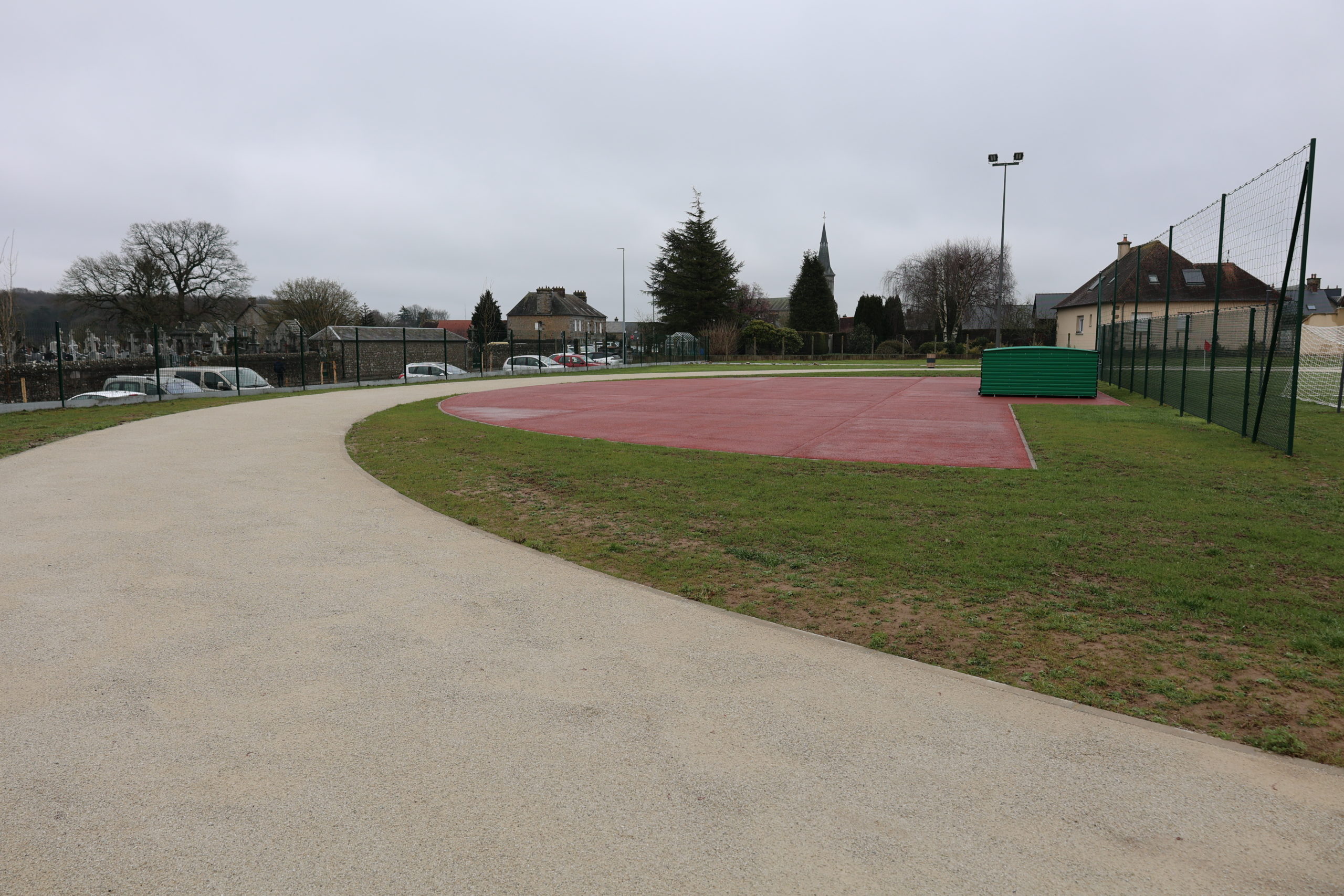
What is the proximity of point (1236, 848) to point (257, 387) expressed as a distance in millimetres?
29221

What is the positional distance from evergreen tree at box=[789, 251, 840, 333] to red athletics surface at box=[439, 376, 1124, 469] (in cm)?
4846

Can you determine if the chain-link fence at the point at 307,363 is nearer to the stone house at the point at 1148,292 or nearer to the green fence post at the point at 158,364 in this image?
the green fence post at the point at 158,364

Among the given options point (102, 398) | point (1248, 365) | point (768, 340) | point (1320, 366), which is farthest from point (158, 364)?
point (768, 340)

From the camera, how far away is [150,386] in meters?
25.2

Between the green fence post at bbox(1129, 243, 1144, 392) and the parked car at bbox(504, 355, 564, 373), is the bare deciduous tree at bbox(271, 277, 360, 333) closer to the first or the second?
the parked car at bbox(504, 355, 564, 373)

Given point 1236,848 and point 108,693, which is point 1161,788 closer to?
point 1236,848

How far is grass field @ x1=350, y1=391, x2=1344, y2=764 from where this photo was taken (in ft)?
14.0

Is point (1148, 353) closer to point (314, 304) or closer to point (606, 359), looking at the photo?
point (606, 359)

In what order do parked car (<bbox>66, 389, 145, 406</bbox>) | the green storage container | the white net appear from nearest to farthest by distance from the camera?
1. parked car (<bbox>66, 389, 145, 406</bbox>)
2. the green storage container
3. the white net

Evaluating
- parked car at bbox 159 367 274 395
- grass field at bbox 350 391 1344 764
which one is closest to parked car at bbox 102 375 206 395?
parked car at bbox 159 367 274 395

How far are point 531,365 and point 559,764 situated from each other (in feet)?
138

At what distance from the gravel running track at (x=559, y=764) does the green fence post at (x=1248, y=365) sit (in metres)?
11.6

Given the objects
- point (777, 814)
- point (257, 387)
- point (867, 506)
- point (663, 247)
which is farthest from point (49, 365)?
point (663, 247)

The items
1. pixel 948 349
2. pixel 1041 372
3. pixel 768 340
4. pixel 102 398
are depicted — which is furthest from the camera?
pixel 768 340
